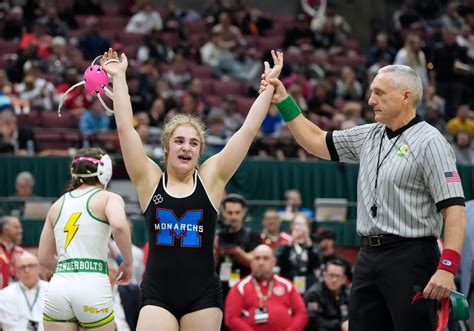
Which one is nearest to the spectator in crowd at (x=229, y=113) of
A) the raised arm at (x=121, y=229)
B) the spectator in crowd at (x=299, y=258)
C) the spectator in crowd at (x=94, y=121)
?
the spectator in crowd at (x=94, y=121)

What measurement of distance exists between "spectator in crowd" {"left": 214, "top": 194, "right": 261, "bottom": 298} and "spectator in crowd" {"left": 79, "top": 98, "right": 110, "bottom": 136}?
5223 mm

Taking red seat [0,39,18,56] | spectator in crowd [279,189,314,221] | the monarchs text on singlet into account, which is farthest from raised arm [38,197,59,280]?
red seat [0,39,18,56]

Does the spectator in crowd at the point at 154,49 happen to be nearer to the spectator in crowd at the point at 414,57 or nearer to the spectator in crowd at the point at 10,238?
the spectator in crowd at the point at 414,57

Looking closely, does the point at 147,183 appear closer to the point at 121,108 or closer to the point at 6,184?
the point at 121,108

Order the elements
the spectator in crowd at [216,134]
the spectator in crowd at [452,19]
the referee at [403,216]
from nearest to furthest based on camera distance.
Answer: the referee at [403,216]
the spectator in crowd at [216,134]
the spectator in crowd at [452,19]

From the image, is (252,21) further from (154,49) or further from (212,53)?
(154,49)

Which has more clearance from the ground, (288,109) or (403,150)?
(288,109)

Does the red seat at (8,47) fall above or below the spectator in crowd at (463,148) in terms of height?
above

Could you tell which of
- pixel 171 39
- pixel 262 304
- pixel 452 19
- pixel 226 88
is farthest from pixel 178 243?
pixel 452 19

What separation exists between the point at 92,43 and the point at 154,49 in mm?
1130

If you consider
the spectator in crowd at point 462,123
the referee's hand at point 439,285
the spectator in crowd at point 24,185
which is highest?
the spectator in crowd at point 462,123

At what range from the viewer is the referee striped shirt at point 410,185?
5895 millimetres

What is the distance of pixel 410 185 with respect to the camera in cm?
598

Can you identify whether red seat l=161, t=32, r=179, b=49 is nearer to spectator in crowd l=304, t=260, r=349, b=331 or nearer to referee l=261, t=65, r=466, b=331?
spectator in crowd l=304, t=260, r=349, b=331
